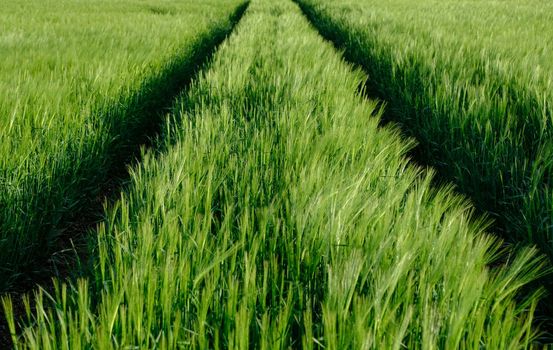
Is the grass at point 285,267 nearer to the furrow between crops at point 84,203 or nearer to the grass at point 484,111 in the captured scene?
the furrow between crops at point 84,203

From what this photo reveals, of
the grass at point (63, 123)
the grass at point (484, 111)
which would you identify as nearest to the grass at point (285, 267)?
the grass at point (63, 123)

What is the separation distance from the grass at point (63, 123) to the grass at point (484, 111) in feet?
4.92

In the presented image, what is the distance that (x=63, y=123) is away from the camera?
183 centimetres

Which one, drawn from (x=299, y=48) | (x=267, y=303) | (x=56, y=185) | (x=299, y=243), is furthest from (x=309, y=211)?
(x=299, y=48)

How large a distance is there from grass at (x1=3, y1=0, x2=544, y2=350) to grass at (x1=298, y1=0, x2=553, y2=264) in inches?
18.1

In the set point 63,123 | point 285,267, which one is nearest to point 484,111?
point 285,267

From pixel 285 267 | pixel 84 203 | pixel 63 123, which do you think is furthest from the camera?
pixel 84 203

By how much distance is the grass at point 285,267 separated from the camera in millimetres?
648

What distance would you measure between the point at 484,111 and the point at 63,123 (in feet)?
5.58

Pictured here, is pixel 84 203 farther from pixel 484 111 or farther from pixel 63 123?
pixel 484 111

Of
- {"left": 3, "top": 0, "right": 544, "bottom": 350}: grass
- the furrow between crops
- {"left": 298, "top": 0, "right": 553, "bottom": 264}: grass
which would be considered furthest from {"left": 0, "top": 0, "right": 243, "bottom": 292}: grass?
{"left": 298, "top": 0, "right": 553, "bottom": 264}: grass

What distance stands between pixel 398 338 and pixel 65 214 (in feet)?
4.84

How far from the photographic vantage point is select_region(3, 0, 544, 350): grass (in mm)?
648

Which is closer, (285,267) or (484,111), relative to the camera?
(285,267)
